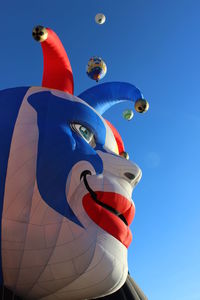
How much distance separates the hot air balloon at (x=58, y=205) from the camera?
427 cm

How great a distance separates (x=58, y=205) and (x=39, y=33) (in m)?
3.15

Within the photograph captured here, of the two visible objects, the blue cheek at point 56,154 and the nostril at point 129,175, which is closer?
the blue cheek at point 56,154

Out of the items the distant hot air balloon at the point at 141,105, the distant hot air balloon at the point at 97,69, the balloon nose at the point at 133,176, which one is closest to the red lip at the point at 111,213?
the balloon nose at the point at 133,176

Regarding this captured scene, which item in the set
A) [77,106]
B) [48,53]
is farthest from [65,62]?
[77,106]

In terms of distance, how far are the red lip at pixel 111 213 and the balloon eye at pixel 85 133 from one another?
3.50 feet

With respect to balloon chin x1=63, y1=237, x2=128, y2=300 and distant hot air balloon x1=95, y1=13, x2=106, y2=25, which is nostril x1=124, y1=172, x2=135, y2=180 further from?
distant hot air balloon x1=95, y1=13, x2=106, y2=25

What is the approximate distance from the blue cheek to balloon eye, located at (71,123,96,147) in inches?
6.5

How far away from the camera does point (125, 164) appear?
5207 millimetres

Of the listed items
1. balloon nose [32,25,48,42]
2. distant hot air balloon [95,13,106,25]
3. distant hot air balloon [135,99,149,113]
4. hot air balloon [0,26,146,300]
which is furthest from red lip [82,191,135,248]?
distant hot air balloon [95,13,106,25]

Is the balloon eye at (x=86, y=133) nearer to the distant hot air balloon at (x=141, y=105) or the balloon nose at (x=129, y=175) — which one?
the balloon nose at (x=129, y=175)

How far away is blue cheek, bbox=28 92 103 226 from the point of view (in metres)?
4.46

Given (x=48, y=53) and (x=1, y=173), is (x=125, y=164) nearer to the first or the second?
(x=1, y=173)

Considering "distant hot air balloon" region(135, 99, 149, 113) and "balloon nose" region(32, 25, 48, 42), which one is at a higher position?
"balloon nose" region(32, 25, 48, 42)

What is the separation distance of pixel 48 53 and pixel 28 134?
235 centimetres
